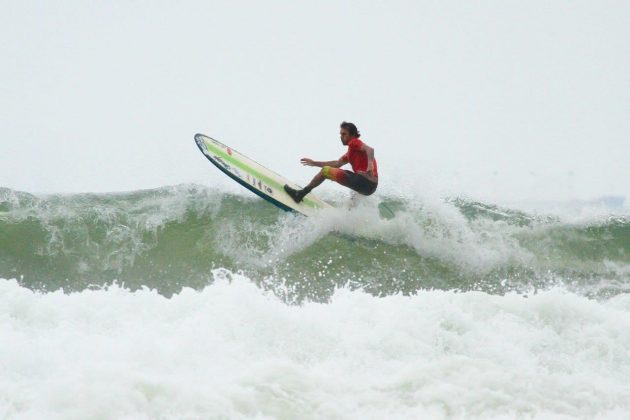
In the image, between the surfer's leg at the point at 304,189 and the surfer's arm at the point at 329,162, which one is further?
the surfer's arm at the point at 329,162

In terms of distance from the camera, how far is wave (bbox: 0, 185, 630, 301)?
9.04 m

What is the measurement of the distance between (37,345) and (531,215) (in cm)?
771

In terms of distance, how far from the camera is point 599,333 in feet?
22.2

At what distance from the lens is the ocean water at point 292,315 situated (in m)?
5.43

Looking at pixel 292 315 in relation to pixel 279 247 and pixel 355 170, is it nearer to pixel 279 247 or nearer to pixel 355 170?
pixel 279 247

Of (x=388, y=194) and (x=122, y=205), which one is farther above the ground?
(x=388, y=194)

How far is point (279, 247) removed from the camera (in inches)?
372

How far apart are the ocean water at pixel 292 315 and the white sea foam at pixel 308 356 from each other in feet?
0.05

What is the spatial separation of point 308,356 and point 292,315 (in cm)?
52

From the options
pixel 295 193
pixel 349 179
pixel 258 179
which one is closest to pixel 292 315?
pixel 349 179

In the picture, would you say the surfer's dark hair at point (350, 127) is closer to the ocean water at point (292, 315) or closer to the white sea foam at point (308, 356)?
the ocean water at point (292, 315)

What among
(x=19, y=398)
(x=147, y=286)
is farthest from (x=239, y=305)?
(x=147, y=286)

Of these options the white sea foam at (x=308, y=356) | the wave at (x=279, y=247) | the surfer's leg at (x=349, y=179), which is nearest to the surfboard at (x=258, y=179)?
the wave at (x=279, y=247)

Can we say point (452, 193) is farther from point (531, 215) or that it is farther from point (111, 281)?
point (111, 281)
